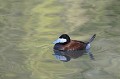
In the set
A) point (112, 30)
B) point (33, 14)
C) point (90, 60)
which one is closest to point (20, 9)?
point (33, 14)

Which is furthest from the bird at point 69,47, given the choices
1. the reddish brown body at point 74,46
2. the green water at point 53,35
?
the green water at point 53,35

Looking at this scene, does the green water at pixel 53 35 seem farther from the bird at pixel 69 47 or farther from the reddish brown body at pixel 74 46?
the reddish brown body at pixel 74 46

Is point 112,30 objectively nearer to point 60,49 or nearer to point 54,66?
point 60,49

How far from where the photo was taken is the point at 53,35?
15.7m

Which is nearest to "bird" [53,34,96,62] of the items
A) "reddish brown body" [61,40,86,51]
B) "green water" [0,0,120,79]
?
"reddish brown body" [61,40,86,51]

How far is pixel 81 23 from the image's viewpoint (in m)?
18.2

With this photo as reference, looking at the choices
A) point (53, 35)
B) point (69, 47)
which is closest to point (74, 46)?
point (69, 47)

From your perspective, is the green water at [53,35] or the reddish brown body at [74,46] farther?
the reddish brown body at [74,46]

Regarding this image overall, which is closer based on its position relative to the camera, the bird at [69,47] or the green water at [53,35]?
the green water at [53,35]

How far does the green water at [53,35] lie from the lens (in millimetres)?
11980

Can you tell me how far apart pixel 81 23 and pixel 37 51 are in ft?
15.8

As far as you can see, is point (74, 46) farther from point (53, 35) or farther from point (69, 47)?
point (53, 35)

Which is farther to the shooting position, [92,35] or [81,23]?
[81,23]

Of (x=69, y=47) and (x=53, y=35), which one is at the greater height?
(x=69, y=47)
